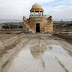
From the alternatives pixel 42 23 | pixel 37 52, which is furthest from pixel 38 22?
pixel 37 52

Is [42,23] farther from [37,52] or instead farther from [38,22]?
[37,52]

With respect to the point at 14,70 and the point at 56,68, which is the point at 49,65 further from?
the point at 14,70

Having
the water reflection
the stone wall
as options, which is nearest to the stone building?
the stone wall

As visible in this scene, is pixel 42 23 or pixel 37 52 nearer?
pixel 37 52

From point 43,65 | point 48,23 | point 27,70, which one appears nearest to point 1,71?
point 27,70

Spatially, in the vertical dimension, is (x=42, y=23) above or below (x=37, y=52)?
above

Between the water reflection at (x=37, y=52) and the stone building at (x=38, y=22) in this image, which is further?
the stone building at (x=38, y=22)

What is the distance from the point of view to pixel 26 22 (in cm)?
3647

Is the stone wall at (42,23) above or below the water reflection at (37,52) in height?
above

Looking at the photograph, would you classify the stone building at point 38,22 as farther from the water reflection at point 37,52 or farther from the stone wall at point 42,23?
the water reflection at point 37,52

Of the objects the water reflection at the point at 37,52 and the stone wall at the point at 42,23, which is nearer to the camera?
the water reflection at the point at 37,52

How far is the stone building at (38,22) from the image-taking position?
34250mm

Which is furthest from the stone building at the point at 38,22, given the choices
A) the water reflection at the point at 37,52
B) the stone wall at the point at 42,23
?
the water reflection at the point at 37,52

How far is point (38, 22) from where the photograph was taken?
34.6 meters
